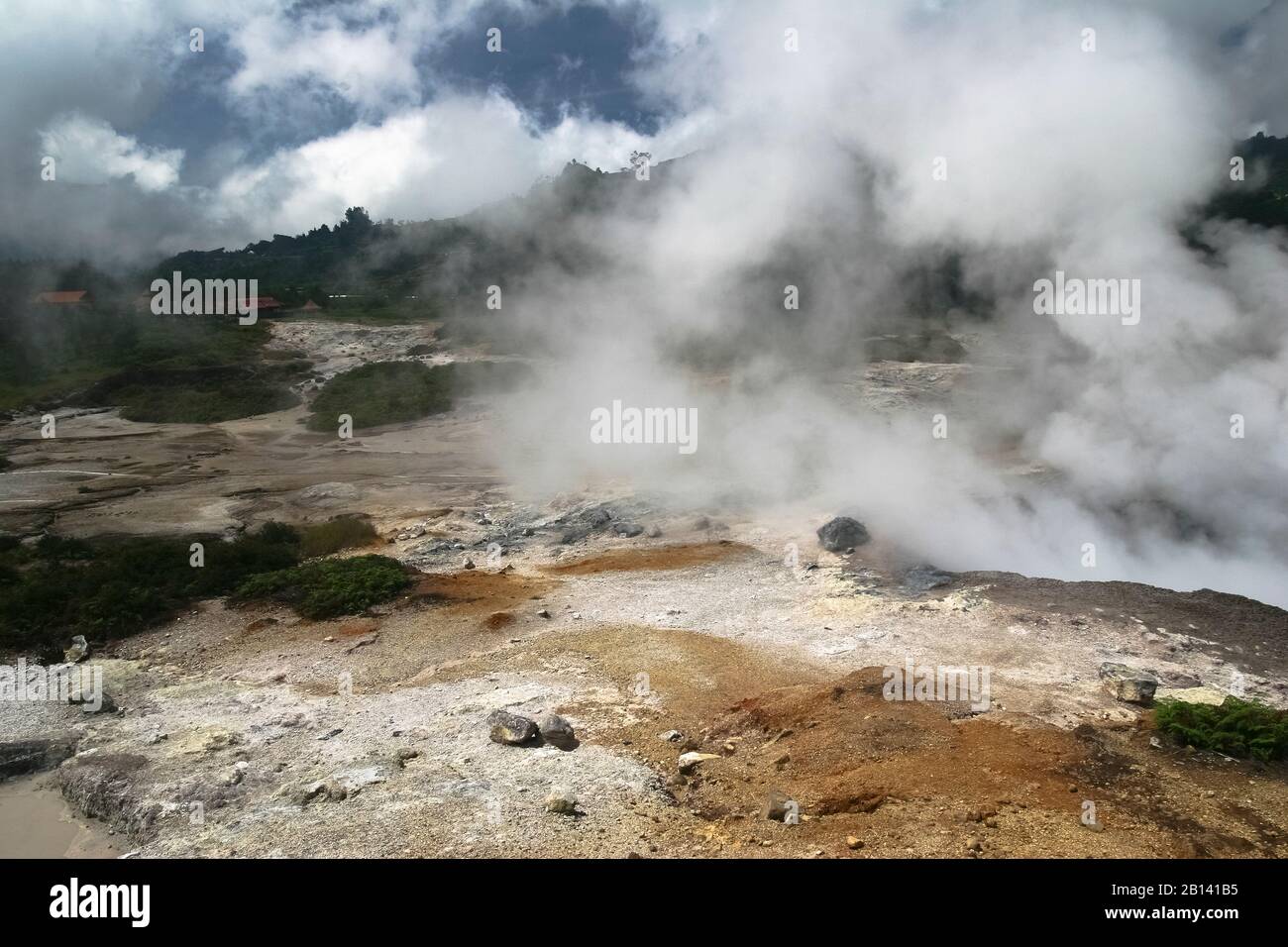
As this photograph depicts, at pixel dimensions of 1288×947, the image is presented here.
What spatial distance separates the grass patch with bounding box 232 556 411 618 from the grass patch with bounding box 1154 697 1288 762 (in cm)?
995

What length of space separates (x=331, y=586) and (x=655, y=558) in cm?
540

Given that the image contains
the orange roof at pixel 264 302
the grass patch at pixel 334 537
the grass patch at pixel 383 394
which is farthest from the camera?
the orange roof at pixel 264 302

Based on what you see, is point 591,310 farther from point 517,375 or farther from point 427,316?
point 427,316

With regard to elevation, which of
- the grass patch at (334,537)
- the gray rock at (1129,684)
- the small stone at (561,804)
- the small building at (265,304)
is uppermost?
the small building at (265,304)

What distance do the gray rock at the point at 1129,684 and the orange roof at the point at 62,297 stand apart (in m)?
58.7

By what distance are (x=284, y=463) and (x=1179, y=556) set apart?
75.7 feet

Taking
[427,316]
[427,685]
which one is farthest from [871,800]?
[427,316]

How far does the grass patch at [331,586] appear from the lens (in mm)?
11406

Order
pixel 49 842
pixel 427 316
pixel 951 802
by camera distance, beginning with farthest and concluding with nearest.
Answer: pixel 427 316, pixel 49 842, pixel 951 802

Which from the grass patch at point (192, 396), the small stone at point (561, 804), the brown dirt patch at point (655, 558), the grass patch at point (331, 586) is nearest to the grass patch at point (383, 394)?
the grass patch at point (192, 396)

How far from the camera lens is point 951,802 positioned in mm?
5758

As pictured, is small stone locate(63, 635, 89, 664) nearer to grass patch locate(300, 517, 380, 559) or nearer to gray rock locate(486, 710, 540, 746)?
grass patch locate(300, 517, 380, 559)

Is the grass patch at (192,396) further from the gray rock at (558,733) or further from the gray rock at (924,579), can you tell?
the gray rock at (558,733)

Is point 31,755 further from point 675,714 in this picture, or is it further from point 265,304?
point 265,304
